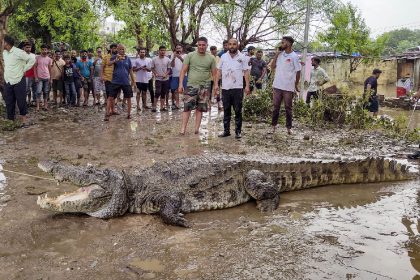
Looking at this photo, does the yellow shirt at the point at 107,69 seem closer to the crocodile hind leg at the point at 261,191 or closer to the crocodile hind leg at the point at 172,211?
the crocodile hind leg at the point at 261,191

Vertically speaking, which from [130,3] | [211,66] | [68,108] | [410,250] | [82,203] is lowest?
[410,250]

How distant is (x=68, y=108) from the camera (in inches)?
460

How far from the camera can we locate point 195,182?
4348 mm

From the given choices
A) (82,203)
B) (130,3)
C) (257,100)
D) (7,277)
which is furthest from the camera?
(130,3)

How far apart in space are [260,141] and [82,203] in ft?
14.7

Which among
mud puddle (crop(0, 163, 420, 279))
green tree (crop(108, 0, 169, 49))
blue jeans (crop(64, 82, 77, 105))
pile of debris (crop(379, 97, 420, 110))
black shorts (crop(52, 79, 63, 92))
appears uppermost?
green tree (crop(108, 0, 169, 49))

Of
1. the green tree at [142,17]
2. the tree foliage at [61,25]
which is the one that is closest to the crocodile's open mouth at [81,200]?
the green tree at [142,17]

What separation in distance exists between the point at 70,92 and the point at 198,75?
20.1 feet

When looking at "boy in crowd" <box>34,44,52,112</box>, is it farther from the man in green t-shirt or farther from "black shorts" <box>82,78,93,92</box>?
the man in green t-shirt

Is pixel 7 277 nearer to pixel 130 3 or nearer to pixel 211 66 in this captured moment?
pixel 211 66

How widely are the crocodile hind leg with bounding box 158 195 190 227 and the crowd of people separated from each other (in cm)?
389

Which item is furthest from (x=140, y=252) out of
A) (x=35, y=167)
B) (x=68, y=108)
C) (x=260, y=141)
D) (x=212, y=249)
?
(x=68, y=108)

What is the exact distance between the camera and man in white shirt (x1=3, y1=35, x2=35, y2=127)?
26.4ft

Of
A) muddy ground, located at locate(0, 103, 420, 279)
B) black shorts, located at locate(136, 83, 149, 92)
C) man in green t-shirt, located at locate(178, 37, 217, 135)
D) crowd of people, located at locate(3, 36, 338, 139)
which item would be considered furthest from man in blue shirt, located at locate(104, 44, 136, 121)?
muddy ground, located at locate(0, 103, 420, 279)
